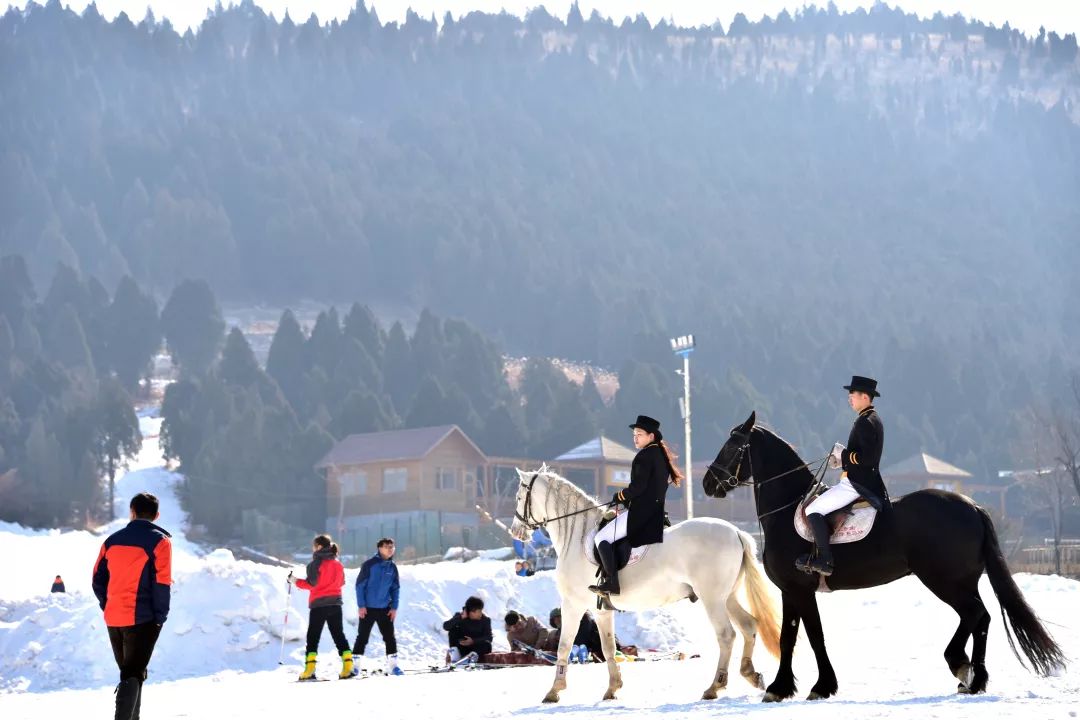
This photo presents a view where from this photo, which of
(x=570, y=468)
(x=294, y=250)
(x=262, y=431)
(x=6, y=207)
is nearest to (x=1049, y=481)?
(x=570, y=468)

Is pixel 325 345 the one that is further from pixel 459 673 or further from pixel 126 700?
pixel 126 700

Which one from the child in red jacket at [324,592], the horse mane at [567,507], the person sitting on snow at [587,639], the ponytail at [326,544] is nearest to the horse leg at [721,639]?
the horse mane at [567,507]

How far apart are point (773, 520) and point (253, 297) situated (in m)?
167

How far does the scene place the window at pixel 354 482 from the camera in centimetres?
7494

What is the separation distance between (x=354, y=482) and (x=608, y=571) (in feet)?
209

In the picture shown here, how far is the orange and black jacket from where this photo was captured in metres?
10.1

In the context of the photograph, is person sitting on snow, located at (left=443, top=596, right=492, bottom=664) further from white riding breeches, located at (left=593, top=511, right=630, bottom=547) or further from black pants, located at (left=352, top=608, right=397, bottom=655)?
white riding breeches, located at (left=593, top=511, right=630, bottom=547)

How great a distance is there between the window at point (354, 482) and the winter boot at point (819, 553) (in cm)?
6402

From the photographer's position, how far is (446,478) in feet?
244

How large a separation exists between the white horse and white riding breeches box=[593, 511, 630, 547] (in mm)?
219

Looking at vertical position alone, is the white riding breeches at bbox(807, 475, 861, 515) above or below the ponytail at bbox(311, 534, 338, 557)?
above

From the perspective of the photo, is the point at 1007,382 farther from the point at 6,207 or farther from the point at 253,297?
the point at 6,207

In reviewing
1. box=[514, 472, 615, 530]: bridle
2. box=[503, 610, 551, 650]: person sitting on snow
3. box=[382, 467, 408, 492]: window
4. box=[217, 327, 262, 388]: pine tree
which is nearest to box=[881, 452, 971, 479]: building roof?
box=[382, 467, 408, 492]: window

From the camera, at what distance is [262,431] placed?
3312 inches
